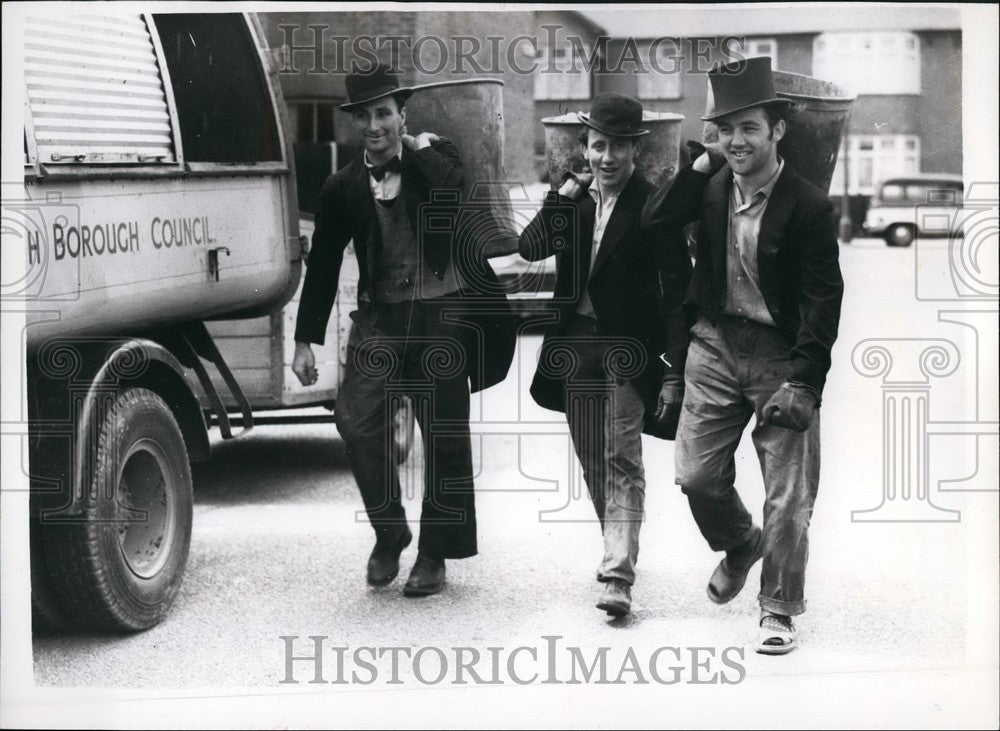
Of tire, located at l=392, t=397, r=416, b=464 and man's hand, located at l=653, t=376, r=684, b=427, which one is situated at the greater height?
man's hand, located at l=653, t=376, r=684, b=427

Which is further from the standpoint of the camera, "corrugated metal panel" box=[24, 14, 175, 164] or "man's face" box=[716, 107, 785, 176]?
"man's face" box=[716, 107, 785, 176]

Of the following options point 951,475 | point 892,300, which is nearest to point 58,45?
point 892,300

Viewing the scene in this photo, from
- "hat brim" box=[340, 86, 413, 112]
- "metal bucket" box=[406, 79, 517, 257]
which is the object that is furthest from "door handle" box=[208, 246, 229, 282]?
"metal bucket" box=[406, 79, 517, 257]

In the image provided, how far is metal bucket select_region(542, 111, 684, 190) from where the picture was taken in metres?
5.79

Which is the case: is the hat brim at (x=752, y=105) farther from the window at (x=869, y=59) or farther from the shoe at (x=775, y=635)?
the shoe at (x=775, y=635)

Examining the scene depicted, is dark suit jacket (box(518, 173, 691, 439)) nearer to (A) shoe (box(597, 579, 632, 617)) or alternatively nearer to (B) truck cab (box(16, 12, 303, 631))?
(A) shoe (box(597, 579, 632, 617))

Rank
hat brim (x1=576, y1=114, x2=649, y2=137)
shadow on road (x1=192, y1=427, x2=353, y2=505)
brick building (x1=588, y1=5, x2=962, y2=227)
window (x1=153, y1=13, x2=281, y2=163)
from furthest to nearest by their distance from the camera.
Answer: shadow on road (x1=192, y1=427, x2=353, y2=505), window (x1=153, y1=13, x2=281, y2=163), brick building (x1=588, y1=5, x2=962, y2=227), hat brim (x1=576, y1=114, x2=649, y2=137)

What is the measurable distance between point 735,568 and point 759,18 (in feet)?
7.16

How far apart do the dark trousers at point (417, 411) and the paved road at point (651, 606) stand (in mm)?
82

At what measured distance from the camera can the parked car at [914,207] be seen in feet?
19.3

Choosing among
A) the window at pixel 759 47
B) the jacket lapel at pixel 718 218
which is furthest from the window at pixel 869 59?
the jacket lapel at pixel 718 218

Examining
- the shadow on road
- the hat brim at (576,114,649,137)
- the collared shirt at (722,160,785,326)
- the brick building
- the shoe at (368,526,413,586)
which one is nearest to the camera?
the collared shirt at (722,160,785,326)

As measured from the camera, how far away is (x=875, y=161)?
233 inches

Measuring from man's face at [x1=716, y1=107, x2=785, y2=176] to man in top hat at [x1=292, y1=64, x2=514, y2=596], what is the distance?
1064 millimetres
